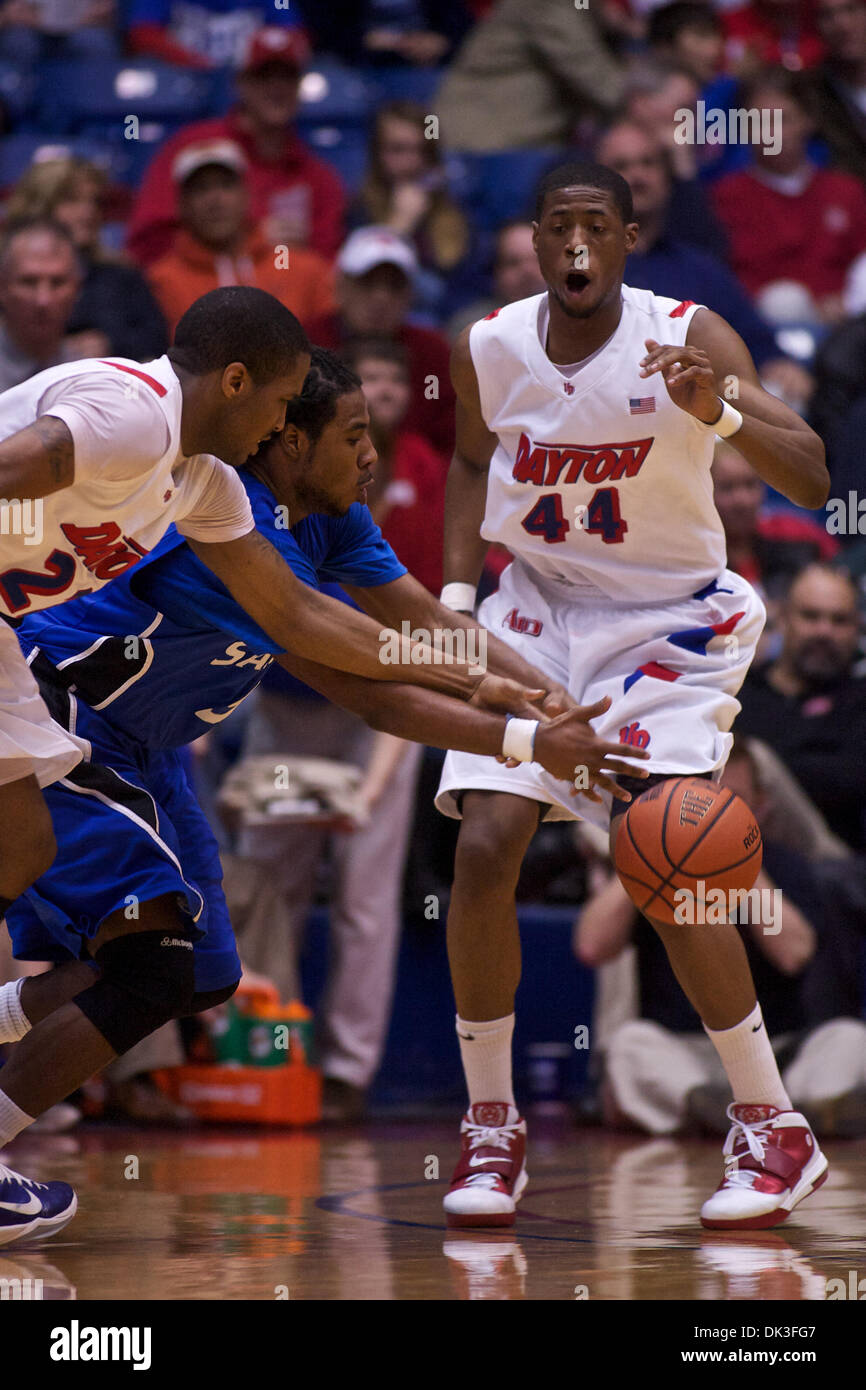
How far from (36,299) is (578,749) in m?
4.01

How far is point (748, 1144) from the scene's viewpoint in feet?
13.7

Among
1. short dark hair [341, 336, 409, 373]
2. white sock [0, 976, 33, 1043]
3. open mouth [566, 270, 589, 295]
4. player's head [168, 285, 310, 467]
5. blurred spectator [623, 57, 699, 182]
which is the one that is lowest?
white sock [0, 976, 33, 1043]

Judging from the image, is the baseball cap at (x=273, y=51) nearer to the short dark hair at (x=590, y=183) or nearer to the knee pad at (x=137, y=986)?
the short dark hair at (x=590, y=183)

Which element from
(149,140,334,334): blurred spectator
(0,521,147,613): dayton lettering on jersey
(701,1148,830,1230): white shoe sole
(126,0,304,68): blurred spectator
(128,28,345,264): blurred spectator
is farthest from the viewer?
(126,0,304,68): blurred spectator

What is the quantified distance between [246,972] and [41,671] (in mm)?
2766

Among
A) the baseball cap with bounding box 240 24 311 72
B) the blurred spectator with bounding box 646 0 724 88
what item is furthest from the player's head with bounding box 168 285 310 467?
the blurred spectator with bounding box 646 0 724 88

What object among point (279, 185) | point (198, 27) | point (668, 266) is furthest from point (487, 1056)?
point (198, 27)

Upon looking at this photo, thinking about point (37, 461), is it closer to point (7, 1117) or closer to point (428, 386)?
point (7, 1117)

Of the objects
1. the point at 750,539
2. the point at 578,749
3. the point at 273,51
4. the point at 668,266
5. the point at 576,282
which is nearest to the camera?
the point at 578,749

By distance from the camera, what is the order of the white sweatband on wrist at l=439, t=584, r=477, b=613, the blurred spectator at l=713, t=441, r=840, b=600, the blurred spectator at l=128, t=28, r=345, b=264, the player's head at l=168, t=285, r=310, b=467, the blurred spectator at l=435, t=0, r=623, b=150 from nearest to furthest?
the player's head at l=168, t=285, r=310, b=467, the white sweatband on wrist at l=439, t=584, r=477, b=613, the blurred spectator at l=713, t=441, r=840, b=600, the blurred spectator at l=128, t=28, r=345, b=264, the blurred spectator at l=435, t=0, r=623, b=150

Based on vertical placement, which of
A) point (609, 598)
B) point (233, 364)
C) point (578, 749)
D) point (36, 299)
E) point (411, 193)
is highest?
point (411, 193)

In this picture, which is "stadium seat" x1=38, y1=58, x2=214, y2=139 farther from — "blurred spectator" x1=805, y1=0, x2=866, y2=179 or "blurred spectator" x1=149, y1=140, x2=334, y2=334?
"blurred spectator" x1=805, y1=0, x2=866, y2=179

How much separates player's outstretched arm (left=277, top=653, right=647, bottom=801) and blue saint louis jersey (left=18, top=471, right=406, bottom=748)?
15cm

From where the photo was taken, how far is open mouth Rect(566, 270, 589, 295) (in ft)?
13.6
